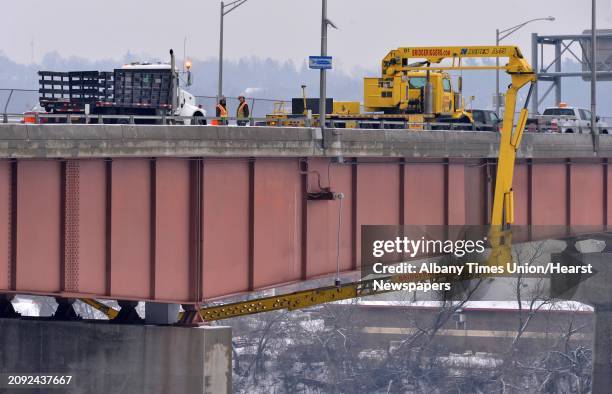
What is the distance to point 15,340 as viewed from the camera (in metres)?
36.2

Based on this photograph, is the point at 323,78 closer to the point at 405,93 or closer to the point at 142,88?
the point at 142,88

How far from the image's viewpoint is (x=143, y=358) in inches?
1318

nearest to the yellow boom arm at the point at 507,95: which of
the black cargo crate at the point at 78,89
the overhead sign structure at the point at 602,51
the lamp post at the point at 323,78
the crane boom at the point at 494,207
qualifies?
the crane boom at the point at 494,207

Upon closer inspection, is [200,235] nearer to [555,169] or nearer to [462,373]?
[555,169]

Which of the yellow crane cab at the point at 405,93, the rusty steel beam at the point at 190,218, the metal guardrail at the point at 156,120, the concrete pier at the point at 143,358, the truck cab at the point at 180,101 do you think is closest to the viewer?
the rusty steel beam at the point at 190,218

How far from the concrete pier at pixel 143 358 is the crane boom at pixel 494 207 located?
8.60 ft

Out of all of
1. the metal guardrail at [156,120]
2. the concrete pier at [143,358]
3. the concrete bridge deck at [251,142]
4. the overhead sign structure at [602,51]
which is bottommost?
the concrete pier at [143,358]

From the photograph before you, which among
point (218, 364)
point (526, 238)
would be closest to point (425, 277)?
point (526, 238)

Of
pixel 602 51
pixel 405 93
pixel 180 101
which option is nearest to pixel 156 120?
pixel 180 101

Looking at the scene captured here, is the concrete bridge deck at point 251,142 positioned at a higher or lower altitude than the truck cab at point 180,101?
lower

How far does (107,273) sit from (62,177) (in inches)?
98.5

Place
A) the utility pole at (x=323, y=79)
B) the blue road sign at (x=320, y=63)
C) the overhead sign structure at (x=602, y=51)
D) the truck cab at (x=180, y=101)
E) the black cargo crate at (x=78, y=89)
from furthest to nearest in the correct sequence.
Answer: the overhead sign structure at (x=602, y=51) → the truck cab at (x=180, y=101) → the black cargo crate at (x=78, y=89) → the utility pole at (x=323, y=79) → the blue road sign at (x=320, y=63)

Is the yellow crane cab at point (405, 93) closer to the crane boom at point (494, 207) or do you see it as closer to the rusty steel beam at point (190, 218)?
the crane boom at point (494, 207)

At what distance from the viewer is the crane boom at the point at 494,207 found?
36.9 m
